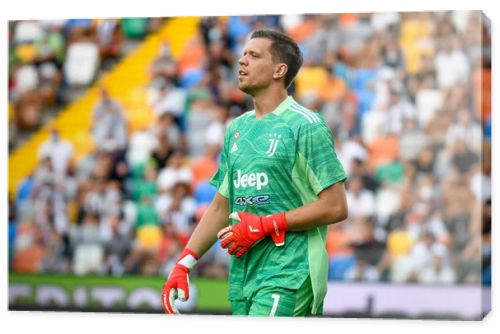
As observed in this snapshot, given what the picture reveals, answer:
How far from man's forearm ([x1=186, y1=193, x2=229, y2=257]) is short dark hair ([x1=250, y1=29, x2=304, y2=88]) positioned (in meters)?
0.76

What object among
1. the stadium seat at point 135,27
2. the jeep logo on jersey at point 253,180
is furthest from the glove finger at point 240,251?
the stadium seat at point 135,27

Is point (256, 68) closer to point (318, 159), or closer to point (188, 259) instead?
point (318, 159)

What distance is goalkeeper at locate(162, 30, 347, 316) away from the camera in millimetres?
6320

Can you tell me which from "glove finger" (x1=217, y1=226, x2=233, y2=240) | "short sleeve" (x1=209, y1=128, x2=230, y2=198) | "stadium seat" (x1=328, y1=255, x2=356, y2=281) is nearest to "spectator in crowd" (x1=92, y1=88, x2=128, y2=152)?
"stadium seat" (x1=328, y1=255, x2=356, y2=281)

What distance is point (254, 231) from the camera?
635cm

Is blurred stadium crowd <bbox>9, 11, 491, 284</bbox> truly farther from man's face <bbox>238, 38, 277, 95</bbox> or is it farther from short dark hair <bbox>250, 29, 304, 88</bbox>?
man's face <bbox>238, 38, 277, 95</bbox>

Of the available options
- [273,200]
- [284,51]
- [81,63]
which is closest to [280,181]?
[273,200]

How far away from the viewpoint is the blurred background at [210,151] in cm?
1143

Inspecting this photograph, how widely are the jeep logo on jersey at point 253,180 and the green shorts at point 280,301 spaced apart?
0.58m

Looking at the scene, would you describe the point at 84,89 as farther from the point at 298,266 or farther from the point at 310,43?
the point at 298,266

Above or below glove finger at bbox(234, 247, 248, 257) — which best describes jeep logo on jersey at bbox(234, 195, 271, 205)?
above

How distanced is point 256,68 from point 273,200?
727 mm

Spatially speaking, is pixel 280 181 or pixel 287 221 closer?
pixel 287 221

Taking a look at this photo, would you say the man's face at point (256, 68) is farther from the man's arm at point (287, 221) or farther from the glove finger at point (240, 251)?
the glove finger at point (240, 251)
